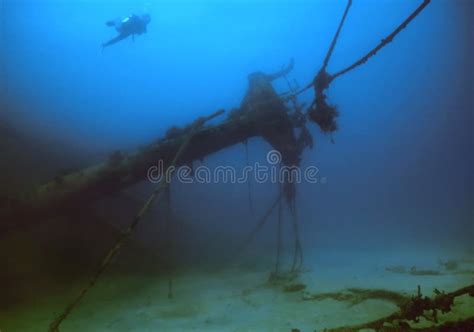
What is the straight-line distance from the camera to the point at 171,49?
198ft

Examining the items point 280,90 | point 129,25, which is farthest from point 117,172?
point 280,90

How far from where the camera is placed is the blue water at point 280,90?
15875mm

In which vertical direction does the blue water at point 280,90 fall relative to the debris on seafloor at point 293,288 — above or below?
above

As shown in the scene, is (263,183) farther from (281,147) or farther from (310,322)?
(310,322)

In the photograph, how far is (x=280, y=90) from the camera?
54156 mm

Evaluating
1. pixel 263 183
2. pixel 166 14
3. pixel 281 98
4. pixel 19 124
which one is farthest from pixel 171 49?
pixel 281 98

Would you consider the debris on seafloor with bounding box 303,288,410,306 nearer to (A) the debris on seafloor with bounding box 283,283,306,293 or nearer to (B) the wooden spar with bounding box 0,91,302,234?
(A) the debris on seafloor with bounding box 283,283,306,293

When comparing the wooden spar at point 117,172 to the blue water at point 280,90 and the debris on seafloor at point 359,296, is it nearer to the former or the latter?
the blue water at point 280,90

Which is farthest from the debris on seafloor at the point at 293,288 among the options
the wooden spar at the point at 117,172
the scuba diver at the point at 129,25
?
the scuba diver at the point at 129,25
